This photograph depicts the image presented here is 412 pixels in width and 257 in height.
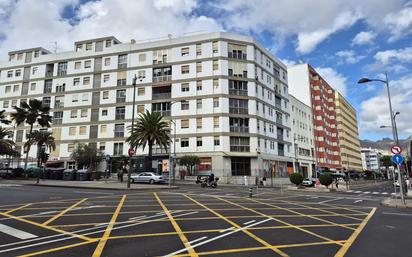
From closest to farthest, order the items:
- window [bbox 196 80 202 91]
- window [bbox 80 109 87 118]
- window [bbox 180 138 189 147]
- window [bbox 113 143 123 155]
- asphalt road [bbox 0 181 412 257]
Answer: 1. asphalt road [bbox 0 181 412 257]
2. window [bbox 180 138 189 147]
3. window [bbox 196 80 202 91]
4. window [bbox 113 143 123 155]
5. window [bbox 80 109 87 118]

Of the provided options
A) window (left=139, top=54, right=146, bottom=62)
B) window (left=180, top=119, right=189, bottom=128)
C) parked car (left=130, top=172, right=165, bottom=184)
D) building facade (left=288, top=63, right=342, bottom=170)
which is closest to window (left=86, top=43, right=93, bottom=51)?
window (left=139, top=54, right=146, bottom=62)

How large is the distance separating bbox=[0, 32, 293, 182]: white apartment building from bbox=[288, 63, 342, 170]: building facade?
875 inches

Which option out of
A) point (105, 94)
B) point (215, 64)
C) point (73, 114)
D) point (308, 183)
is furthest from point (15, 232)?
point (73, 114)

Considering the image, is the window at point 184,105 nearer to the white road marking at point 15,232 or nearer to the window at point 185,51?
the window at point 185,51

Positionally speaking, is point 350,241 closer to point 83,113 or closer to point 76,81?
point 83,113

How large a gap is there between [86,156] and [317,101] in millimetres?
60602

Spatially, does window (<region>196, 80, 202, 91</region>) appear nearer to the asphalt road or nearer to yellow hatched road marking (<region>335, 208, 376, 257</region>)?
the asphalt road

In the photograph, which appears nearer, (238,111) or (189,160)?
(189,160)

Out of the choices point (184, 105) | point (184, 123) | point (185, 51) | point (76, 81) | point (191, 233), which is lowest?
point (191, 233)

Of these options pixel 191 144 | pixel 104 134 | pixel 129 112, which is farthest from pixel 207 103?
pixel 104 134

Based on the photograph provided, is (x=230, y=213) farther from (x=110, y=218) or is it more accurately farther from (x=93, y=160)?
(x=93, y=160)

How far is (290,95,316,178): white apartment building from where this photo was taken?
6557cm

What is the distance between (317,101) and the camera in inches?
3305

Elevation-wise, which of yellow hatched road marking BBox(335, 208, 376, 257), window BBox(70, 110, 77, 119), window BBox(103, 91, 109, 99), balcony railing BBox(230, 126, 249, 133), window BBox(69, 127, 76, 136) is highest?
window BBox(103, 91, 109, 99)
